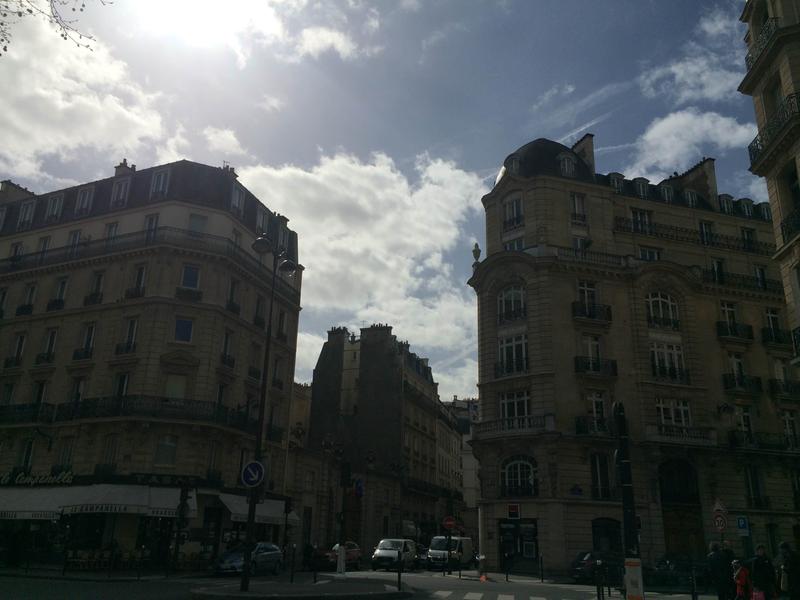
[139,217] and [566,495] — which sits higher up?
[139,217]

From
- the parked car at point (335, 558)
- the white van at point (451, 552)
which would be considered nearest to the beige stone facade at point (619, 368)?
the white van at point (451, 552)

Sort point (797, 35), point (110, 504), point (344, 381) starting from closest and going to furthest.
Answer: point (797, 35)
point (110, 504)
point (344, 381)

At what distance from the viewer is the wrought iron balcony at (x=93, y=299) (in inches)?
1356

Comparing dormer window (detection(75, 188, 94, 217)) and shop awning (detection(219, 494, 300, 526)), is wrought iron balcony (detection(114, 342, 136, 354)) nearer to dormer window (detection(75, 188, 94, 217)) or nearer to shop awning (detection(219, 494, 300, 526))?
shop awning (detection(219, 494, 300, 526))

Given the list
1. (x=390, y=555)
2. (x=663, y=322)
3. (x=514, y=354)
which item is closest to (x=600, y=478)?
(x=514, y=354)

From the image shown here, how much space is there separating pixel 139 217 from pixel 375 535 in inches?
1105

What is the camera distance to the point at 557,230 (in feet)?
122

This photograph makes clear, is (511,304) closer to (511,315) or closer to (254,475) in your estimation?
(511,315)

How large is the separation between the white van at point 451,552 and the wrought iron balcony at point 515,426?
678cm

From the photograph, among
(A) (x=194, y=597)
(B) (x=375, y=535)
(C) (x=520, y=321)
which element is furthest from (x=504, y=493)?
(A) (x=194, y=597)

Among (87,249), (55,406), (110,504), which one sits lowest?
(110,504)

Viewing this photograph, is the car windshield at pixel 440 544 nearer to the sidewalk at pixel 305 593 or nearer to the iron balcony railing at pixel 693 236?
the iron balcony railing at pixel 693 236

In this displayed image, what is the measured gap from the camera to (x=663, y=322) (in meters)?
37.1

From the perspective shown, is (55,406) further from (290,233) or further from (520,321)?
(520,321)
